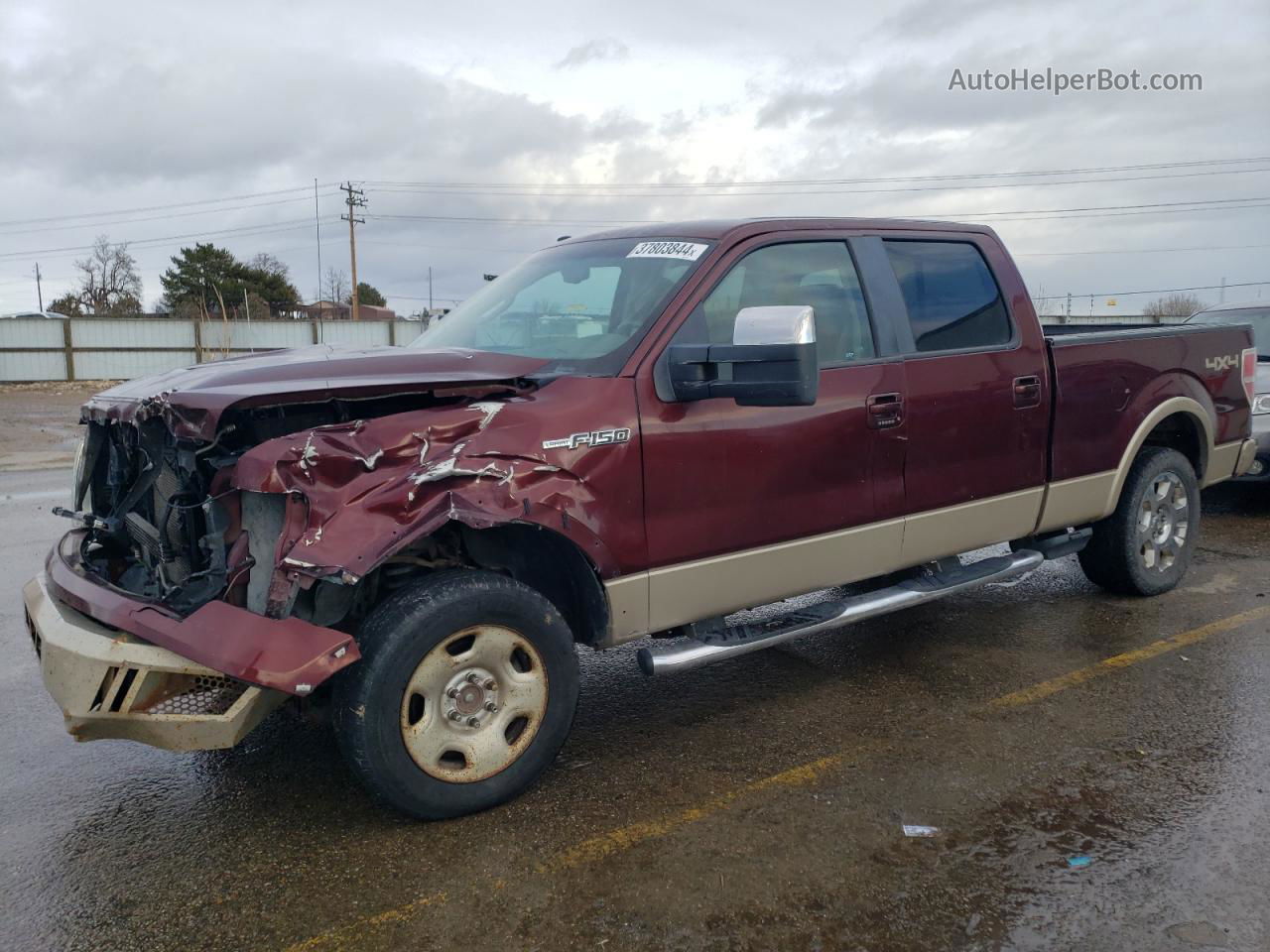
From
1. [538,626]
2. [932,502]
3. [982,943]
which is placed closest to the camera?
[982,943]

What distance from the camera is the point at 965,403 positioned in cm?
447

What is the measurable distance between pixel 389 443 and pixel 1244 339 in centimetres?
542

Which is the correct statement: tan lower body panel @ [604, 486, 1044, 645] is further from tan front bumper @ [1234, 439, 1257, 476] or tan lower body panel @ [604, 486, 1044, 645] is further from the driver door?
tan front bumper @ [1234, 439, 1257, 476]

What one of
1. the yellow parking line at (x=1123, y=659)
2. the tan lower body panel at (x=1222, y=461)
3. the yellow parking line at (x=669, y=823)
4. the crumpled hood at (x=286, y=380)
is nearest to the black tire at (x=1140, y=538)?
the tan lower body panel at (x=1222, y=461)

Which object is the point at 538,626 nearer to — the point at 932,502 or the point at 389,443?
the point at 389,443

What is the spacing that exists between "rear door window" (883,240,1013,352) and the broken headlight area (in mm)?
2987

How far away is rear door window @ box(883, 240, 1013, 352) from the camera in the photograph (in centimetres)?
449

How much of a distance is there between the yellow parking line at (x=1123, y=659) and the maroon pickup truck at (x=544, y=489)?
0.54 metres

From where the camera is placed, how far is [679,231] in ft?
13.5

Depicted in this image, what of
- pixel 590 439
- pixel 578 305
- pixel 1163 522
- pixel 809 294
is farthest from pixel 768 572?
pixel 1163 522

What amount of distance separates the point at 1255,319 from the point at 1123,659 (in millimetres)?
5864

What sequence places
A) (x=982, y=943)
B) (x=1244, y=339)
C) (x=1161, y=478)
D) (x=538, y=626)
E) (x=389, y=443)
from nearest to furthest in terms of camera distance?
1. (x=982, y=943)
2. (x=389, y=443)
3. (x=538, y=626)
4. (x=1161, y=478)
5. (x=1244, y=339)

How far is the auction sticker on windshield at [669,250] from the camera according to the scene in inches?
153

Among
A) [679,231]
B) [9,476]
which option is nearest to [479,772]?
[679,231]
